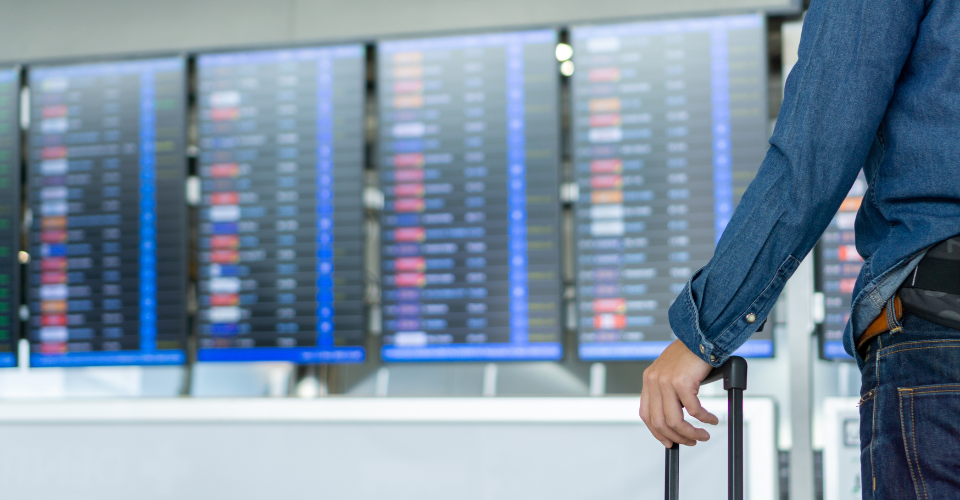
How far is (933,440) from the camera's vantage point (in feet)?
2.10

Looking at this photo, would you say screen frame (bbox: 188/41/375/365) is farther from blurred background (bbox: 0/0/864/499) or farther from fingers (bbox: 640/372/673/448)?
fingers (bbox: 640/372/673/448)

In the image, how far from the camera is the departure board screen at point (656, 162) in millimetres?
1785

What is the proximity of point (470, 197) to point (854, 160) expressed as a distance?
126cm

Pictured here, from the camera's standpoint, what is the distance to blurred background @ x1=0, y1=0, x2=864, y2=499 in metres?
1.66

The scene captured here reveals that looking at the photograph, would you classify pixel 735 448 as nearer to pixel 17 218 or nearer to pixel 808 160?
pixel 808 160

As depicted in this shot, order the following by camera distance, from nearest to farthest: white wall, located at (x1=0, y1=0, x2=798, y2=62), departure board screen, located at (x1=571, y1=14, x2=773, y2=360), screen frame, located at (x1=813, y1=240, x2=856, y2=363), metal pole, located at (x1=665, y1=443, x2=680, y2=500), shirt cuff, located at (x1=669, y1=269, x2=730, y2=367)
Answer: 1. shirt cuff, located at (x1=669, y1=269, x2=730, y2=367)
2. metal pole, located at (x1=665, y1=443, x2=680, y2=500)
3. screen frame, located at (x1=813, y1=240, x2=856, y2=363)
4. departure board screen, located at (x1=571, y1=14, x2=773, y2=360)
5. white wall, located at (x1=0, y1=0, x2=798, y2=62)

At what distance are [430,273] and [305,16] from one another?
79 cm

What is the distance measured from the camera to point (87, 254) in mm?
1996

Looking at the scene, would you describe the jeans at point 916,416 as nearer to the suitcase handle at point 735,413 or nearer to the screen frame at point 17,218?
the suitcase handle at point 735,413

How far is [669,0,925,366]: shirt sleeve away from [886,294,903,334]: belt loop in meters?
Answer: 0.09

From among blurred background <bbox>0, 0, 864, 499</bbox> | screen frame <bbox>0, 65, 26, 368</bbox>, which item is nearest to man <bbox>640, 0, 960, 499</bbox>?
blurred background <bbox>0, 0, 864, 499</bbox>

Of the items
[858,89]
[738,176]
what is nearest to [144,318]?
[738,176]

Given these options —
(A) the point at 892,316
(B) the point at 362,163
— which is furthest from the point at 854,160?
(B) the point at 362,163

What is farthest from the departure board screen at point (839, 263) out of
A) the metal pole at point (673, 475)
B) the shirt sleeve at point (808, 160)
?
the shirt sleeve at point (808, 160)
